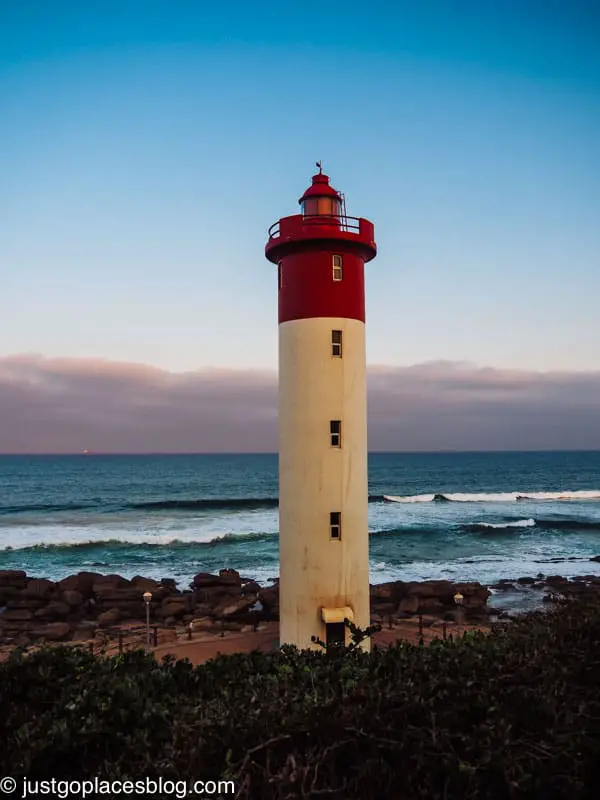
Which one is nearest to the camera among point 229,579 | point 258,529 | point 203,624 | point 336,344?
point 336,344

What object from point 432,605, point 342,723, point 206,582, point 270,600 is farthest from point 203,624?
point 342,723

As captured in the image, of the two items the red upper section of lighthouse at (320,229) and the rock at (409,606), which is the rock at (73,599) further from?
the red upper section of lighthouse at (320,229)

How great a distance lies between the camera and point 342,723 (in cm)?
454

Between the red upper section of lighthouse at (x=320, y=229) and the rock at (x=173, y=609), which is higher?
the red upper section of lighthouse at (x=320, y=229)

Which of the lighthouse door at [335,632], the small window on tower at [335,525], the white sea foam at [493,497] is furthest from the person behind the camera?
the white sea foam at [493,497]

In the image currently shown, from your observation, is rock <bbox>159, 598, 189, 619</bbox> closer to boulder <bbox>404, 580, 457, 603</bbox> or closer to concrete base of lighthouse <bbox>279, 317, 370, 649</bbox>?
boulder <bbox>404, 580, 457, 603</bbox>

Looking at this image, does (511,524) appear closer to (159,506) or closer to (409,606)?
(409,606)

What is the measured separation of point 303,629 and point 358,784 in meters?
6.77

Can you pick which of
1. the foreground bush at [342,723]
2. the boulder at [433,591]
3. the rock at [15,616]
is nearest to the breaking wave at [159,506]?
the rock at [15,616]

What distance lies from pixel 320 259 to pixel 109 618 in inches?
583

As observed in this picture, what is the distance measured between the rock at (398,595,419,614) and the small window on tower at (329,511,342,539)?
420 inches

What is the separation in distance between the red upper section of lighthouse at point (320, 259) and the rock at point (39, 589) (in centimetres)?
1626

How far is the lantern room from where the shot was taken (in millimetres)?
11500

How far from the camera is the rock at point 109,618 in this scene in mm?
20186
